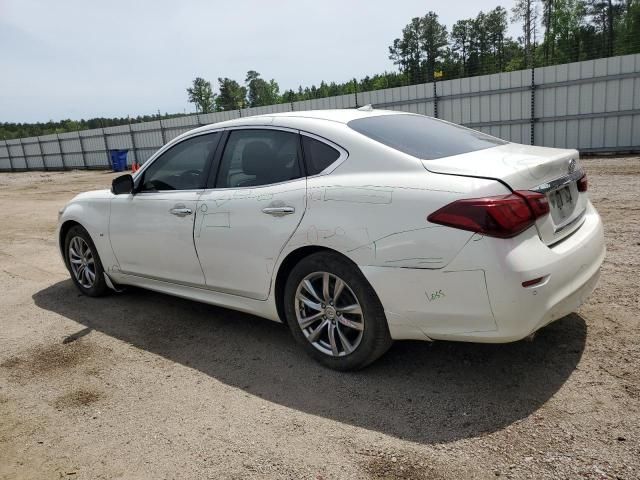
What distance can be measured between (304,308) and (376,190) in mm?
981

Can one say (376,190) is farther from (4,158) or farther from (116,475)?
(4,158)

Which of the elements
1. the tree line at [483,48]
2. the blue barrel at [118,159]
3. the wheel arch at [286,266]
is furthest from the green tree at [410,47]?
the wheel arch at [286,266]

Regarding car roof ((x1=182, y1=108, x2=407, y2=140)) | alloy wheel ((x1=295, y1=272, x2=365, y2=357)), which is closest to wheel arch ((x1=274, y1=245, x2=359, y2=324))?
alloy wheel ((x1=295, y1=272, x2=365, y2=357))

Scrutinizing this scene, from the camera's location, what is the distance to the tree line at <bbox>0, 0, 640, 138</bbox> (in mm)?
33000

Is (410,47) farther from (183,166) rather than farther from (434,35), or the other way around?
(183,166)

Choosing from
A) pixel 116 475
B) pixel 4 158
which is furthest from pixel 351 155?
pixel 4 158

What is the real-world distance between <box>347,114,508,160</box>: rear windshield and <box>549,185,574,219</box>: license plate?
23.5 inches

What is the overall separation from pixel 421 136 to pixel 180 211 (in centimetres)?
195

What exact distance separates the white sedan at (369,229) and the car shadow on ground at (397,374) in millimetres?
243

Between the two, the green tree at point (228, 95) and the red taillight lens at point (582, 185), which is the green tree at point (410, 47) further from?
the red taillight lens at point (582, 185)

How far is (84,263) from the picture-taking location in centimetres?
540

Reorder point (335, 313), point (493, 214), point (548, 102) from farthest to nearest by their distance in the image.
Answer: point (548, 102) → point (335, 313) → point (493, 214)

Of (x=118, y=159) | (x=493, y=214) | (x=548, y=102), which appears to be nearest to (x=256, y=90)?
(x=118, y=159)

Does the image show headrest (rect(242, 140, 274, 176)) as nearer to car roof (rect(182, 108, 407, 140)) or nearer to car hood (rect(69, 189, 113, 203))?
car roof (rect(182, 108, 407, 140))
